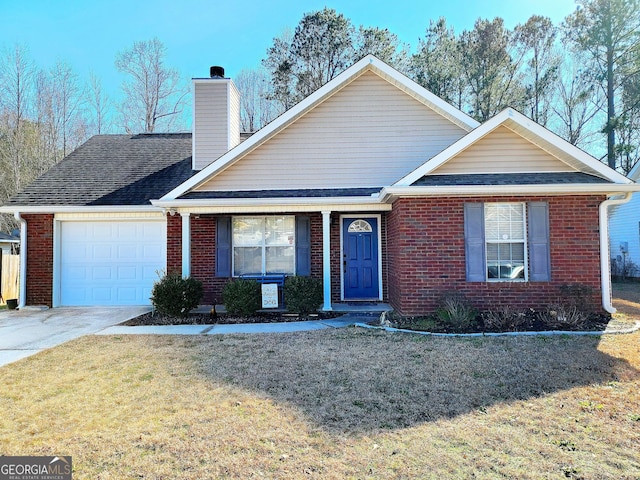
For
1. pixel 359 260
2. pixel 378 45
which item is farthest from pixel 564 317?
pixel 378 45

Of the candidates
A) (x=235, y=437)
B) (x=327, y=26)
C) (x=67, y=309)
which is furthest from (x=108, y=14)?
(x=235, y=437)

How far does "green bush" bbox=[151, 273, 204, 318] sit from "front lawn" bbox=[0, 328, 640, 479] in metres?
2.43

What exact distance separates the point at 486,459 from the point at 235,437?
6.57 feet

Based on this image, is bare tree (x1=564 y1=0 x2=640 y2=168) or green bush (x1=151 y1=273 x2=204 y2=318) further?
bare tree (x1=564 y1=0 x2=640 y2=168)

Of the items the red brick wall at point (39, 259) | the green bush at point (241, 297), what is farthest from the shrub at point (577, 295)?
the red brick wall at point (39, 259)

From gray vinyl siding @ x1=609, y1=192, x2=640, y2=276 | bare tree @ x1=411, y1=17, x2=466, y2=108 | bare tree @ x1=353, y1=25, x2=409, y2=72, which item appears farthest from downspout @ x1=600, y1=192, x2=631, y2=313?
bare tree @ x1=411, y1=17, x2=466, y2=108

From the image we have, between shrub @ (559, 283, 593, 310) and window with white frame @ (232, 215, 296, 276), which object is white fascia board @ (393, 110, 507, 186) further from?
window with white frame @ (232, 215, 296, 276)

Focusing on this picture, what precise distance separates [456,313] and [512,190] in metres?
2.63

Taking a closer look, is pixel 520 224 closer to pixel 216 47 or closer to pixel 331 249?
pixel 331 249

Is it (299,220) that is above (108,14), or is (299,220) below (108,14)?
below

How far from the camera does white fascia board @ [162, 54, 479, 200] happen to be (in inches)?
391

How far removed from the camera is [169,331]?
25.5 feet

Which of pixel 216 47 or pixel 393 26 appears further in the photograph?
pixel 393 26

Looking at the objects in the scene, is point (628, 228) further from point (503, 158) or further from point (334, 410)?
point (334, 410)
